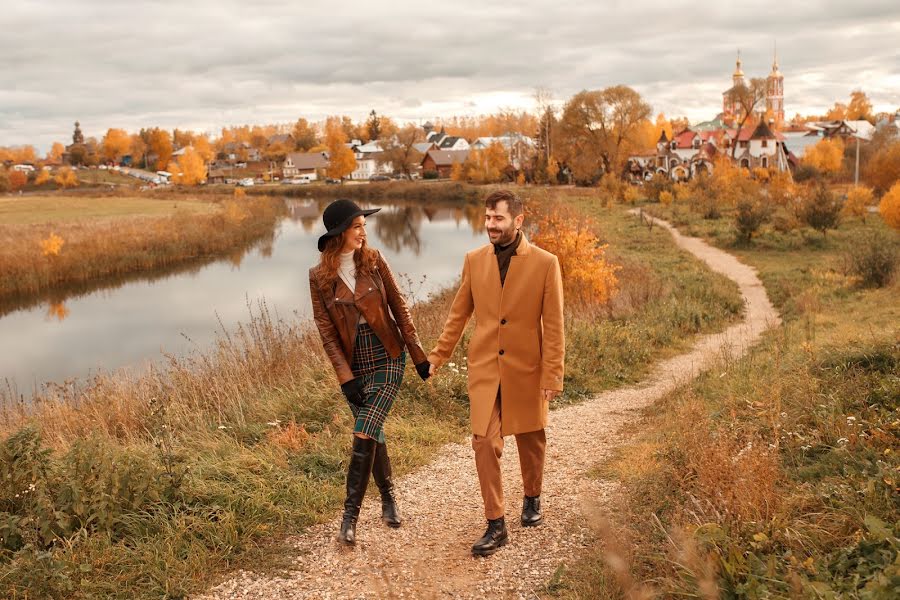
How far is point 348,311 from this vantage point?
4.41m

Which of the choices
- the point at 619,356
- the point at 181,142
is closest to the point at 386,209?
the point at 619,356

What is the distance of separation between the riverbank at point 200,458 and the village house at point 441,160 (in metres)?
81.2

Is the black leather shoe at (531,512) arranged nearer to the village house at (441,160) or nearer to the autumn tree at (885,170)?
the autumn tree at (885,170)

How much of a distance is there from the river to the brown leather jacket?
16.7ft

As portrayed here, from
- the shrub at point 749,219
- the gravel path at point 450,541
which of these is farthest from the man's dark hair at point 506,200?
the shrub at point 749,219

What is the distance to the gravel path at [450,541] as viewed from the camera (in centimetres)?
396

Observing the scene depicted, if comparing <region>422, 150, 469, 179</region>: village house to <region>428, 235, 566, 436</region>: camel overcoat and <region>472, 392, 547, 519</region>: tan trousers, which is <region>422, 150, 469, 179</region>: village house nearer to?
<region>428, 235, 566, 436</region>: camel overcoat

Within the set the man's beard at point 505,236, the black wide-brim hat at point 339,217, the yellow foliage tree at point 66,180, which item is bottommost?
the man's beard at point 505,236

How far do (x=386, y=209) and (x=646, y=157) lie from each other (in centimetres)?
3011

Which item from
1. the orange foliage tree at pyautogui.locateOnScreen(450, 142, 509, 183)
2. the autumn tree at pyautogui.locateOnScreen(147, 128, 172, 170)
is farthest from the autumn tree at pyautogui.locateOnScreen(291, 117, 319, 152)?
the orange foliage tree at pyautogui.locateOnScreen(450, 142, 509, 183)

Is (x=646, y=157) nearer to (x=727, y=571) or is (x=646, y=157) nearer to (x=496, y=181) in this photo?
(x=496, y=181)

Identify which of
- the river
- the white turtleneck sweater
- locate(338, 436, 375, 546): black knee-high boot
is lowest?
the river

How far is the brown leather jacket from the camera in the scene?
14.4 ft

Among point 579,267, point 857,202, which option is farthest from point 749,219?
point 579,267
